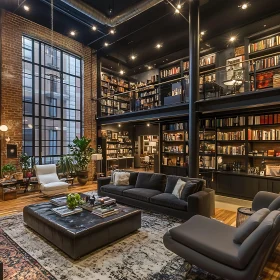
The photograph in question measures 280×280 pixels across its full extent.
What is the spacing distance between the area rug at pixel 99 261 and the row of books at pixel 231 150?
3678mm

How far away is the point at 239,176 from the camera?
5.54m

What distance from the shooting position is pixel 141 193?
447cm

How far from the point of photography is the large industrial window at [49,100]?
6.79 meters

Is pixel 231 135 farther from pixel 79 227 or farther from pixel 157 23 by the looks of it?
pixel 79 227

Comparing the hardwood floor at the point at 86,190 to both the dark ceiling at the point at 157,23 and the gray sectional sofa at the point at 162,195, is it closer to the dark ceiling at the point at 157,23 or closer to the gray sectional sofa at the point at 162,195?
the gray sectional sofa at the point at 162,195

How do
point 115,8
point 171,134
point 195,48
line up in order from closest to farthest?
point 195,48, point 115,8, point 171,134

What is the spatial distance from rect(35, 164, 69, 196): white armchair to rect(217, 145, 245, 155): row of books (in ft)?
15.1

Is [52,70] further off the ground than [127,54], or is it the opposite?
[127,54]

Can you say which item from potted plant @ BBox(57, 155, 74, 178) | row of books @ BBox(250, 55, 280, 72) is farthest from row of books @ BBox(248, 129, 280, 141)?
potted plant @ BBox(57, 155, 74, 178)

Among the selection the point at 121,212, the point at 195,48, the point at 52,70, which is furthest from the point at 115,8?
the point at 121,212

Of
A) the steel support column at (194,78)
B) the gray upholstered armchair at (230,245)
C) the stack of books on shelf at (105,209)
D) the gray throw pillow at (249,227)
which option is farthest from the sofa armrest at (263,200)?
A: the stack of books on shelf at (105,209)

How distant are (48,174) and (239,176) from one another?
17.7ft

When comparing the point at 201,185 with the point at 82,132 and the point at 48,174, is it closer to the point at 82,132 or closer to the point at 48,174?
the point at 48,174

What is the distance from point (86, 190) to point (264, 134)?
545 cm
